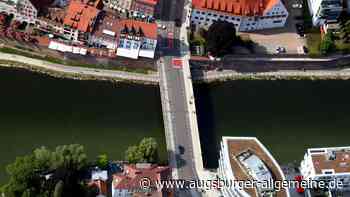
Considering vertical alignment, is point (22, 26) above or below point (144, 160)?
above

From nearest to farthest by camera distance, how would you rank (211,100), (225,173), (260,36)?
(225,173), (211,100), (260,36)

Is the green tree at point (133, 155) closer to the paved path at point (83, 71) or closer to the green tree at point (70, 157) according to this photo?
the green tree at point (70, 157)

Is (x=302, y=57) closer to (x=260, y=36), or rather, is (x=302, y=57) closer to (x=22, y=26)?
(x=260, y=36)

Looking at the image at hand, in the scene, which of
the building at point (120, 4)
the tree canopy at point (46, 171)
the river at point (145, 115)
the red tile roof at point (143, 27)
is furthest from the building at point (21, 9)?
the tree canopy at point (46, 171)

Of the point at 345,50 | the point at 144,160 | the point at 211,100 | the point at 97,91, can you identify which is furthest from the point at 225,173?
the point at 345,50

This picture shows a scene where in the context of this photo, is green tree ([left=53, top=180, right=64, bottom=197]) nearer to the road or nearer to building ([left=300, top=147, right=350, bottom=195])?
the road

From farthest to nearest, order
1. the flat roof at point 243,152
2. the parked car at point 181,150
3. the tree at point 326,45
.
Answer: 1. the tree at point 326,45
2. the parked car at point 181,150
3. the flat roof at point 243,152
